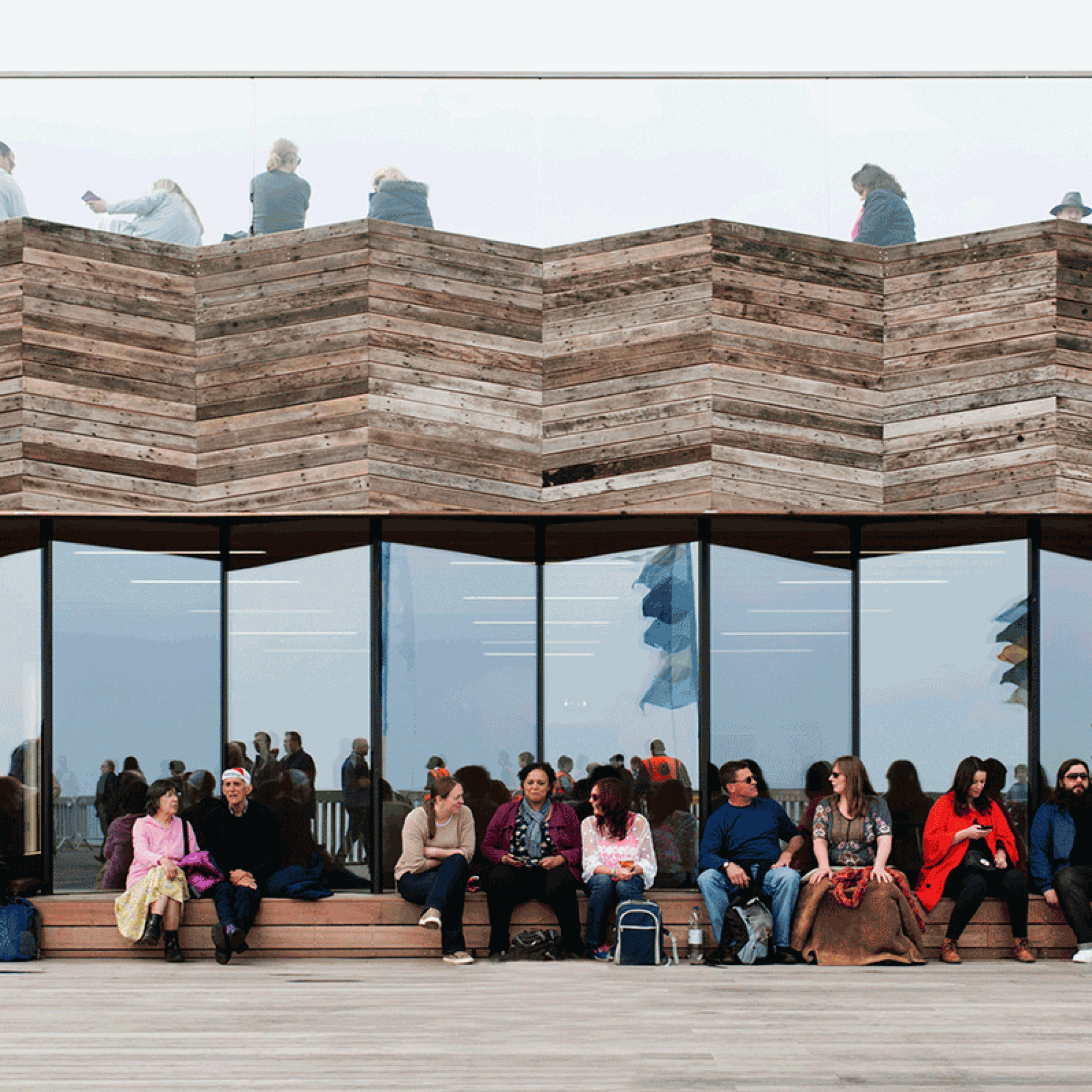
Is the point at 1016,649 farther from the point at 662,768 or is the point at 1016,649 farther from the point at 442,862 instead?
the point at 442,862

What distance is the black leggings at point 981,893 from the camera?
27.1 feet

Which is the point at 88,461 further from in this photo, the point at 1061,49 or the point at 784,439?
the point at 1061,49

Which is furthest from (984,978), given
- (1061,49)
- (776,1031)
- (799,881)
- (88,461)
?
(1061,49)

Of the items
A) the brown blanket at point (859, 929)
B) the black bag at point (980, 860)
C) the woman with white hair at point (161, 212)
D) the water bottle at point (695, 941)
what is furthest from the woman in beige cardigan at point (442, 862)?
the woman with white hair at point (161, 212)

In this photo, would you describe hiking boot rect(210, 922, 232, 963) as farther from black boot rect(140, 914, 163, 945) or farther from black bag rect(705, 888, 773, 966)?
black bag rect(705, 888, 773, 966)

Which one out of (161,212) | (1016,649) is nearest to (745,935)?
(1016,649)

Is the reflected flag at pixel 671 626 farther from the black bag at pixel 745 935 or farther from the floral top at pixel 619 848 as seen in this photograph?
the black bag at pixel 745 935

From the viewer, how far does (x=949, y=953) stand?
8227 millimetres

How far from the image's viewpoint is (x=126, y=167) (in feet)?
28.7

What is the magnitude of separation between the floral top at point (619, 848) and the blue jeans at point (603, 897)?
0.07 meters

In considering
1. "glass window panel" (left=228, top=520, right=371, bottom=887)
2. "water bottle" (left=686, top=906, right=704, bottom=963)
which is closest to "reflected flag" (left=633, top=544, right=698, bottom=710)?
"water bottle" (left=686, top=906, right=704, bottom=963)

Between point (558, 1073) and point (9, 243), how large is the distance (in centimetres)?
625

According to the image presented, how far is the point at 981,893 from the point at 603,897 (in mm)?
2359

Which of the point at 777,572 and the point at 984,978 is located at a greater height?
the point at 777,572
